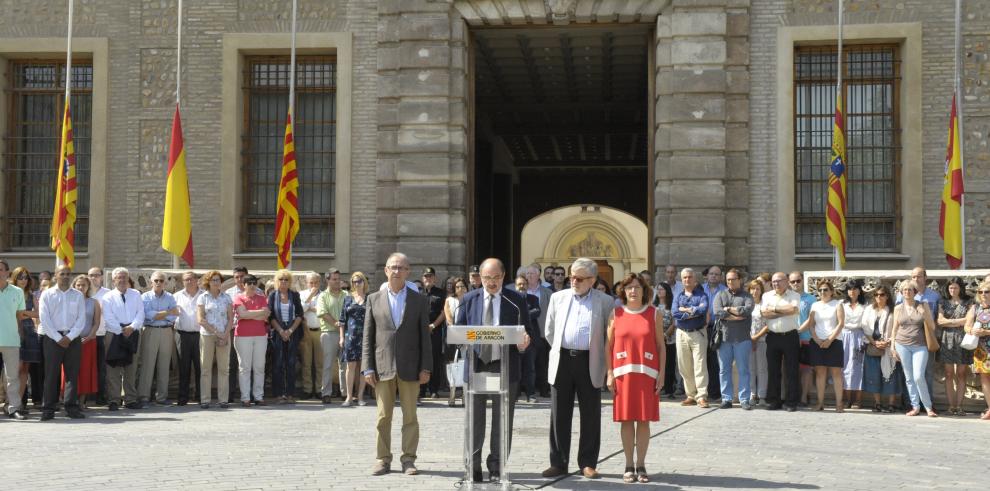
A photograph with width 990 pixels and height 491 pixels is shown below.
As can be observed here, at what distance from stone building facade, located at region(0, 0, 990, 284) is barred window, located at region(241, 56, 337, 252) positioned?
307 mm

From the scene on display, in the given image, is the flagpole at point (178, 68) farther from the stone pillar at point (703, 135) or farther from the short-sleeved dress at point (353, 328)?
the stone pillar at point (703, 135)

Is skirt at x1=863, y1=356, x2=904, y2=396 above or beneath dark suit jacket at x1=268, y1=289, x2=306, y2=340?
beneath

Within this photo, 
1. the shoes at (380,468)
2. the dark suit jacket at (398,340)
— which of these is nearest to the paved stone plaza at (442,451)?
the shoes at (380,468)

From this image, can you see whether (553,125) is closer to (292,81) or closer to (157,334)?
(292,81)

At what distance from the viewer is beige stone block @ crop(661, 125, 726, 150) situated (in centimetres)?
1827

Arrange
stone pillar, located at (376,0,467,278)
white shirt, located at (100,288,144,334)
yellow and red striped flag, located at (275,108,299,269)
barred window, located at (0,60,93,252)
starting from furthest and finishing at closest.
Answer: barred window, located at (0,60,93,252)
stone pillar, located at (376,0,467,278)
yellow and red striped flag, located at (275,108,299,269)
white shirt, located at (100,288,144,334)

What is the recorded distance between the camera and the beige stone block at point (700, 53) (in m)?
18.3

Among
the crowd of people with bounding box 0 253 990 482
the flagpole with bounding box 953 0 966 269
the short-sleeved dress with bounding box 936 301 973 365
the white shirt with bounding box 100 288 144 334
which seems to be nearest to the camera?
the crowd of people with bounding box 0 253 990 482

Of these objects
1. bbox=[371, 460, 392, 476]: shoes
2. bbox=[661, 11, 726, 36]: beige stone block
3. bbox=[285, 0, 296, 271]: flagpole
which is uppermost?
bbox=[661, 11, 726, 36]: beige stone block

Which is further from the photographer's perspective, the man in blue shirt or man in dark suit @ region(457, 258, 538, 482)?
the man in blue shirt

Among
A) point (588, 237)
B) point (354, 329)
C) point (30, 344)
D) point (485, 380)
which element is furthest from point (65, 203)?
point (588, 237)

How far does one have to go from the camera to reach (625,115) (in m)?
31.3

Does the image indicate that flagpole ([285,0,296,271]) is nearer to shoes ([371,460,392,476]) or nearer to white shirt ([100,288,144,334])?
white shirt ([100,288,144,334])

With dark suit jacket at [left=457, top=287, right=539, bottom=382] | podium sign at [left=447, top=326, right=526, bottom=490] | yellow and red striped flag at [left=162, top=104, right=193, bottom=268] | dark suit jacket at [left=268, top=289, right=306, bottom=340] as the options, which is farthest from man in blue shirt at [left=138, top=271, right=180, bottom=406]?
podium sign at [left=447, top=326, right=526, bottom=490]
